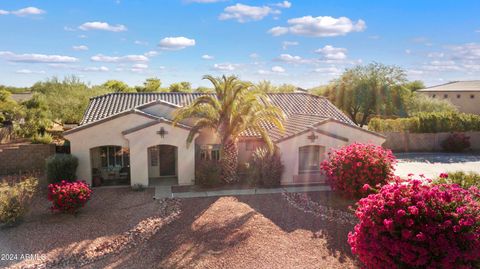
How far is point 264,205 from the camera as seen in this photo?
16078 millimetres

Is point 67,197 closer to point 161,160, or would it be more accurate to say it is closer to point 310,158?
point 161,160

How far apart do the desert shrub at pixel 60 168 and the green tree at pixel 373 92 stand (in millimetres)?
31174

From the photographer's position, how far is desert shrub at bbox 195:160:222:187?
1878 centimetres

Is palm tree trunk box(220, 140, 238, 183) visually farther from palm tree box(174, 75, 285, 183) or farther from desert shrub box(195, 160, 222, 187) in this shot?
desert shrub box(195, 160, 222, 187)

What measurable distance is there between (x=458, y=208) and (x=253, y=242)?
6515 millimetres

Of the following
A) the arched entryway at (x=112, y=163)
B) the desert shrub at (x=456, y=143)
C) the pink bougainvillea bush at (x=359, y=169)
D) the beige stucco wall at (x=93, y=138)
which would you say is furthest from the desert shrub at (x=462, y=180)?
the desert shrub at (x=456, y=143)

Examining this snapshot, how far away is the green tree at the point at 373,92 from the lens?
38.7m

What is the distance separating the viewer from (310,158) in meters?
20.7

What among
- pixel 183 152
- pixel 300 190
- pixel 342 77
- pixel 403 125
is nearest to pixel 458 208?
pixel 300 190

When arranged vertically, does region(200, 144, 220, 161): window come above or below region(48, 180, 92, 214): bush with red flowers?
above

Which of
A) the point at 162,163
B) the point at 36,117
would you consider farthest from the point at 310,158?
the point at 36,117

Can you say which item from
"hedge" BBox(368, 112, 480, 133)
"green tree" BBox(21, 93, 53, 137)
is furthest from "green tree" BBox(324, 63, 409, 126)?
"green tree" BBox(21, 93, 53, 137)

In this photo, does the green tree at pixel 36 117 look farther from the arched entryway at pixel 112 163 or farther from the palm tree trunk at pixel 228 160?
the palm tree trunk at pixel 228 160

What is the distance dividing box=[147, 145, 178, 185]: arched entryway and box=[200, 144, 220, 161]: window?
63.7 inches
